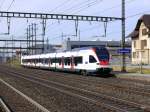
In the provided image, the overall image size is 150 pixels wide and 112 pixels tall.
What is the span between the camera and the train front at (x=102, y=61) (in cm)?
4338

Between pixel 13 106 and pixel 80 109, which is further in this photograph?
pixel 13 106

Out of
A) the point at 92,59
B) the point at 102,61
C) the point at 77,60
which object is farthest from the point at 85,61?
the point at 77,60

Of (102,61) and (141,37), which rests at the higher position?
(141,37)

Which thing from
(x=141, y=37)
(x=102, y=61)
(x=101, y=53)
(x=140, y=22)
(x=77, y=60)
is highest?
(x=140, y=22)

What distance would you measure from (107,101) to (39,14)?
114 ft

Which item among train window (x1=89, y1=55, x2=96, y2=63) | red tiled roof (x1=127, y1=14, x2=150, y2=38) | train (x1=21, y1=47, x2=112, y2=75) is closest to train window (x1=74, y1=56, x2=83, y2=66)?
train (x1=21, y1=47, x2=112, y2=75)

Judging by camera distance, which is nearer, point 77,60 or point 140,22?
point 77,60

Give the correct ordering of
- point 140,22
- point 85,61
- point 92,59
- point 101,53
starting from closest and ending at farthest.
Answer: point 101,53
point 92,59
point 85,61
point 140,22

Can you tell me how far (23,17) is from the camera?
52750mm

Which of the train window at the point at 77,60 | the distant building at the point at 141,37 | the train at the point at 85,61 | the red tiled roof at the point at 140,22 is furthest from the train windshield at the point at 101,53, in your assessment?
the red tiled roof at the point at 140,22

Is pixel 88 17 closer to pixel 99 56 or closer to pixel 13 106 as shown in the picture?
pixel 99 56

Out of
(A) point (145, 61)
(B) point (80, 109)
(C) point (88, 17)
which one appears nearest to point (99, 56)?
(C) point (88, 17)

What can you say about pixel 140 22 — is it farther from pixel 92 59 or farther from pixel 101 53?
pixel 92 59

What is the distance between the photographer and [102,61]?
43.7 metres
